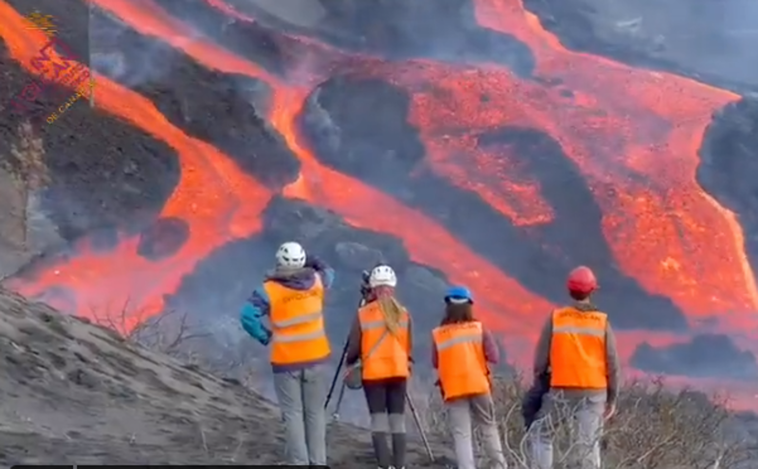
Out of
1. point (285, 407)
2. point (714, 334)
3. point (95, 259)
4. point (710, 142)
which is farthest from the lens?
point (710, 142)

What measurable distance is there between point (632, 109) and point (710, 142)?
5.28 ft

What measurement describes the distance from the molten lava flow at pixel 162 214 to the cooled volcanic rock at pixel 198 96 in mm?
225

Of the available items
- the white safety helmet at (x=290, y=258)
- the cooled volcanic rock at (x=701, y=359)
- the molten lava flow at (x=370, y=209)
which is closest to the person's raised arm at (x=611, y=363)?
the white safety helmet at (x=290, y=258)

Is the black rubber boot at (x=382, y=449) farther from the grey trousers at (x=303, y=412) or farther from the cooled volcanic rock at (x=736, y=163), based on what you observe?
the cooled volcanic rock at (x=736, y=163)

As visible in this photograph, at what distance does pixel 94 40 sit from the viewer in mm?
20500

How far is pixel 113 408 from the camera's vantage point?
860 centimetres

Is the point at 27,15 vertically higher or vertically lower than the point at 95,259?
higher

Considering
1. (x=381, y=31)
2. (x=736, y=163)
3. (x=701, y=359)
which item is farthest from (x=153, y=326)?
(x=736, y=163)

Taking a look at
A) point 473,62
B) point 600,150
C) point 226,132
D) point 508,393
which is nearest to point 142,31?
point 226,132

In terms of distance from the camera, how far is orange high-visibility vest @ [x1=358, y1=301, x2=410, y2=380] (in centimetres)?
724

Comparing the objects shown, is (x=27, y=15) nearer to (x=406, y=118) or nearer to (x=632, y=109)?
(x=406, y=118)

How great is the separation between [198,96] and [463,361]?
564 inches

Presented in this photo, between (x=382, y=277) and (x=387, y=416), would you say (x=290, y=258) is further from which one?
(x=387, y=416)

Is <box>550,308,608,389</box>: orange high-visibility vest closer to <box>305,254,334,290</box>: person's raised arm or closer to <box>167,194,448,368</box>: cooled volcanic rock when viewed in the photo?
<box>305,254,334,290</box>: person's raised arm
